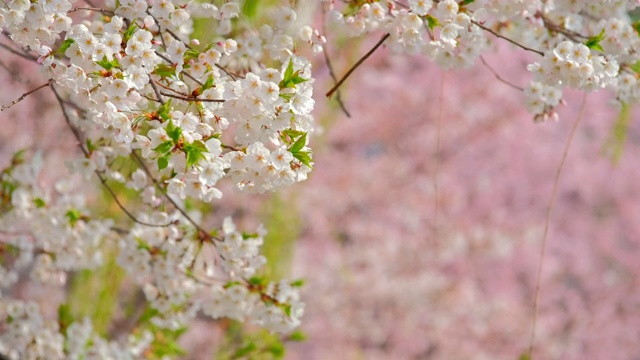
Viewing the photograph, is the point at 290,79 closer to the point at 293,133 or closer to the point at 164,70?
the point at 293,133

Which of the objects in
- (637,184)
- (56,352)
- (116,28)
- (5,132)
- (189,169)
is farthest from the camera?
(637,184)

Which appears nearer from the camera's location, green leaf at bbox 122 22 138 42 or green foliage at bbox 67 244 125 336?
green leaf at bbox 122 22 138 42

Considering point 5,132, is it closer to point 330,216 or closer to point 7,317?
point 330,216

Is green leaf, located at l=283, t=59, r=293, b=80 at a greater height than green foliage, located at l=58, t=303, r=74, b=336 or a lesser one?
greater

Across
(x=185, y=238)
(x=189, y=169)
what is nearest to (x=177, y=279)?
(x=185, y=238)

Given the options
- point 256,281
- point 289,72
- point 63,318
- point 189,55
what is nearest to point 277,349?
point 256,281

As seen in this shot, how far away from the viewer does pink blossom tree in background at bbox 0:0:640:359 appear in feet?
5.76

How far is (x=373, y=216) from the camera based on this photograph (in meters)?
9.00

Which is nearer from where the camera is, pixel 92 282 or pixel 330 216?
pixel 92 282

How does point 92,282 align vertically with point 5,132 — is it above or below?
below

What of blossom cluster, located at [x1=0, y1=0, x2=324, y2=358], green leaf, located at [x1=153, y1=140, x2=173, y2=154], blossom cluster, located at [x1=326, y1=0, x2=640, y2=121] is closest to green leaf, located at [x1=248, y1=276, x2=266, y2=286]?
blossom cluster, located at [x1=0, y1=0, x2=324, y2=358]

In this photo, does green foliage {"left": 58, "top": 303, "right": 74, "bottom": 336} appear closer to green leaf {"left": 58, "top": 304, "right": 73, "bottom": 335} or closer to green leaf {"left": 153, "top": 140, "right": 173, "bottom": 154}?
green leaf {"left": 58, "top": 304, "right": 73, "bottom": 335}

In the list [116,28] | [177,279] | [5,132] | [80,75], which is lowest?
[177,279]

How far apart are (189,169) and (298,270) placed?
21.9ft
